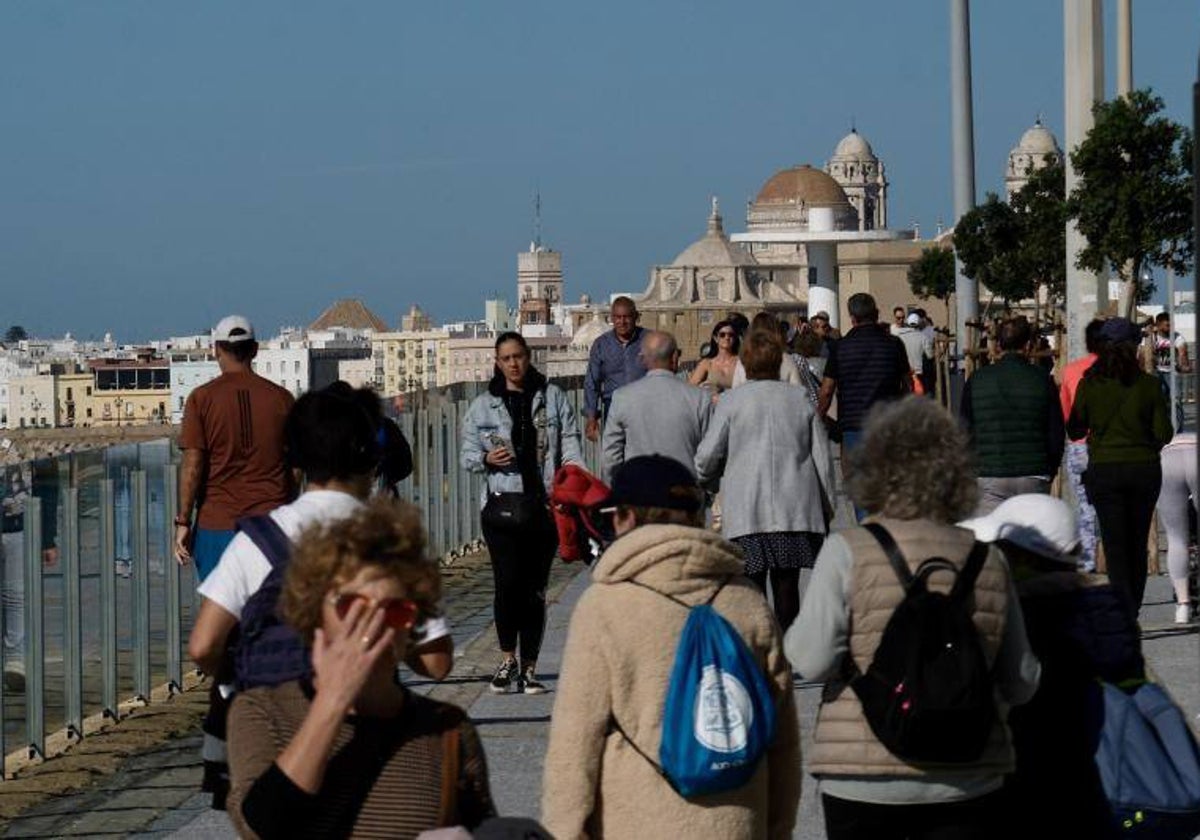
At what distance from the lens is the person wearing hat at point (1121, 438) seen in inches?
468

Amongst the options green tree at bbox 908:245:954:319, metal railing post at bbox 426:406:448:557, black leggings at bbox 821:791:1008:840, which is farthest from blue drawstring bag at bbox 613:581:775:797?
green tree at bbox 908:245:954:319

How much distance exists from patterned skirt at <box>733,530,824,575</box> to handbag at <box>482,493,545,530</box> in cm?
137

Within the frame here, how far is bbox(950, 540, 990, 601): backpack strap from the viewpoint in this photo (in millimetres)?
5207

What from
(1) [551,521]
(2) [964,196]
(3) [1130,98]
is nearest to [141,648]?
(1) [551,521]

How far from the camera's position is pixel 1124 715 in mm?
5504

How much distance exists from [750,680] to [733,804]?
0.81 feet

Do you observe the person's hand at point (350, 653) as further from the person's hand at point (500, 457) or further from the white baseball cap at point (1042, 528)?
the person's hand at point (500, 457)

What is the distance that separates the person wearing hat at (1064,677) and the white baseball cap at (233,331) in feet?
12.7

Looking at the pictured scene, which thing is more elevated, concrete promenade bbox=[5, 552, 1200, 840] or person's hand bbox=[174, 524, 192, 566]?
person's hand bbox=[174, 524, 192, 566]

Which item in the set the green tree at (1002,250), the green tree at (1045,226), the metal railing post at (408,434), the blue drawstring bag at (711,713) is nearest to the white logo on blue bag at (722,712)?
the blue drawstring bag at (711,713)

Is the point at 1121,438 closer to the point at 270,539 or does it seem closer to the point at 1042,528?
the point at 1042,528

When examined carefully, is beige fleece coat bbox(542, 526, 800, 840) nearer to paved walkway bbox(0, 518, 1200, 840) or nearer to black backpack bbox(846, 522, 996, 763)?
black backpack bbox(846, 522, 996, 763)

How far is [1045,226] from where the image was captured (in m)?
46.5

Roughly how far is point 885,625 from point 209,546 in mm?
4123
